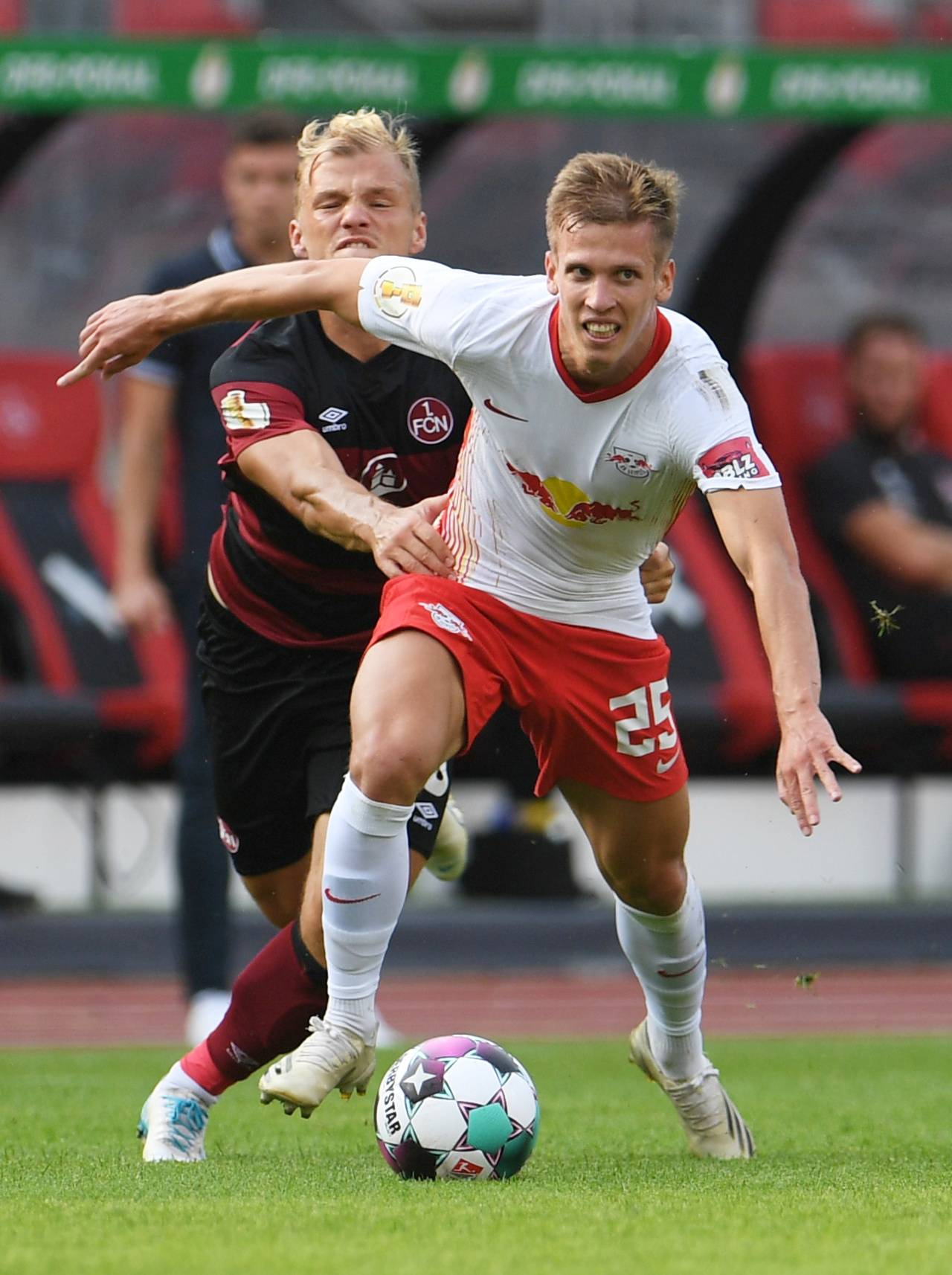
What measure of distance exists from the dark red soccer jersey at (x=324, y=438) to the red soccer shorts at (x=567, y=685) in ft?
1.10

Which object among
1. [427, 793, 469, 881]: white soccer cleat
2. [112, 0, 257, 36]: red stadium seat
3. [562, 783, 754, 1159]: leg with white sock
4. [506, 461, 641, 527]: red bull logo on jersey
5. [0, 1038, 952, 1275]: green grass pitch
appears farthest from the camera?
[112, 0, 257, 36]: red stadium seat

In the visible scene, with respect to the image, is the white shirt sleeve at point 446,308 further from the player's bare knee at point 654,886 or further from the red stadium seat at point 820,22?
the red stadium seat at point 820,22

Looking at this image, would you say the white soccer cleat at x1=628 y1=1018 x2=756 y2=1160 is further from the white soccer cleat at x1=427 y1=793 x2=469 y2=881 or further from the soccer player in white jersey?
the white soccer cleat at x1=427 y1=793 x2=469 y2=881

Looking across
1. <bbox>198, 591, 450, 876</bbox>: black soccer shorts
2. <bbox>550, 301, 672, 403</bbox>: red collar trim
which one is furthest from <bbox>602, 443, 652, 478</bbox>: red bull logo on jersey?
<bbox>198, 591, 450, 876</bbox>: black soccer shorts

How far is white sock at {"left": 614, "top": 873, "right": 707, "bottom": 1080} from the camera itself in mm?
5008

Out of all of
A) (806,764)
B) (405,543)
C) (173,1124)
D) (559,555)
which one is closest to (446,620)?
(405,543)

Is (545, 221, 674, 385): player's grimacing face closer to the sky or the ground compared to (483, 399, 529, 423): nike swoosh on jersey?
closer to the sky

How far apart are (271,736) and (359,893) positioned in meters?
0.75

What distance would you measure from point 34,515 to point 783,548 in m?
7.67

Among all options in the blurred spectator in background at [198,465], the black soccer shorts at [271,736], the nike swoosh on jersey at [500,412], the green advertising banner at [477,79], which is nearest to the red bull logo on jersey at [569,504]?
the nike swoosh on jersey at [500,412]

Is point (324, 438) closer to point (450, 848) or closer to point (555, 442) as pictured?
point (555, 442)

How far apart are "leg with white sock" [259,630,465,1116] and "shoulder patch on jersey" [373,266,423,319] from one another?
Result: 648mm


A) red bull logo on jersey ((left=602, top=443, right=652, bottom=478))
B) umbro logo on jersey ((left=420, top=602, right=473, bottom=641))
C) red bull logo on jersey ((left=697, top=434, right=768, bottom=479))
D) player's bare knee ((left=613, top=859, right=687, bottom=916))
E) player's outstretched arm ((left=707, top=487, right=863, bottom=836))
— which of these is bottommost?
player's bare knee ((left=613, top=859, right=687, bottom=916))

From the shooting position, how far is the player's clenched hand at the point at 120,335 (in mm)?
4734
